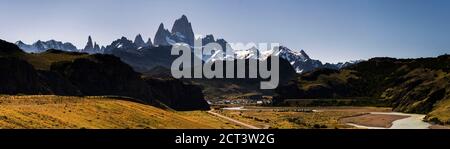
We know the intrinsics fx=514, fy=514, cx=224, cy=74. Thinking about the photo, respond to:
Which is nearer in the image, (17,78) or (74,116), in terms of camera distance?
(74,116)

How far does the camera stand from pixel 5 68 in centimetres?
16262

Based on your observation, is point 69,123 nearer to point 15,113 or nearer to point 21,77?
point 15,113

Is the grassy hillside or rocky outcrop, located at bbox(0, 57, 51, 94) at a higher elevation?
rocky outcrop, located at bbox(0, 57, 51, 94)

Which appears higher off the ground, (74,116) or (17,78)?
(17,78)

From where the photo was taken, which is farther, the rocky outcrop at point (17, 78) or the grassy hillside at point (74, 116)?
the rocky outcrop at point (17, 78)

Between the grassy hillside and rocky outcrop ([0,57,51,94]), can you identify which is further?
rocky outcrop ([0,57,51,94])

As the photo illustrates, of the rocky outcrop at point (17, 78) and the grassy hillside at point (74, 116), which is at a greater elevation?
the rocky outcrop at point (17, 78)
